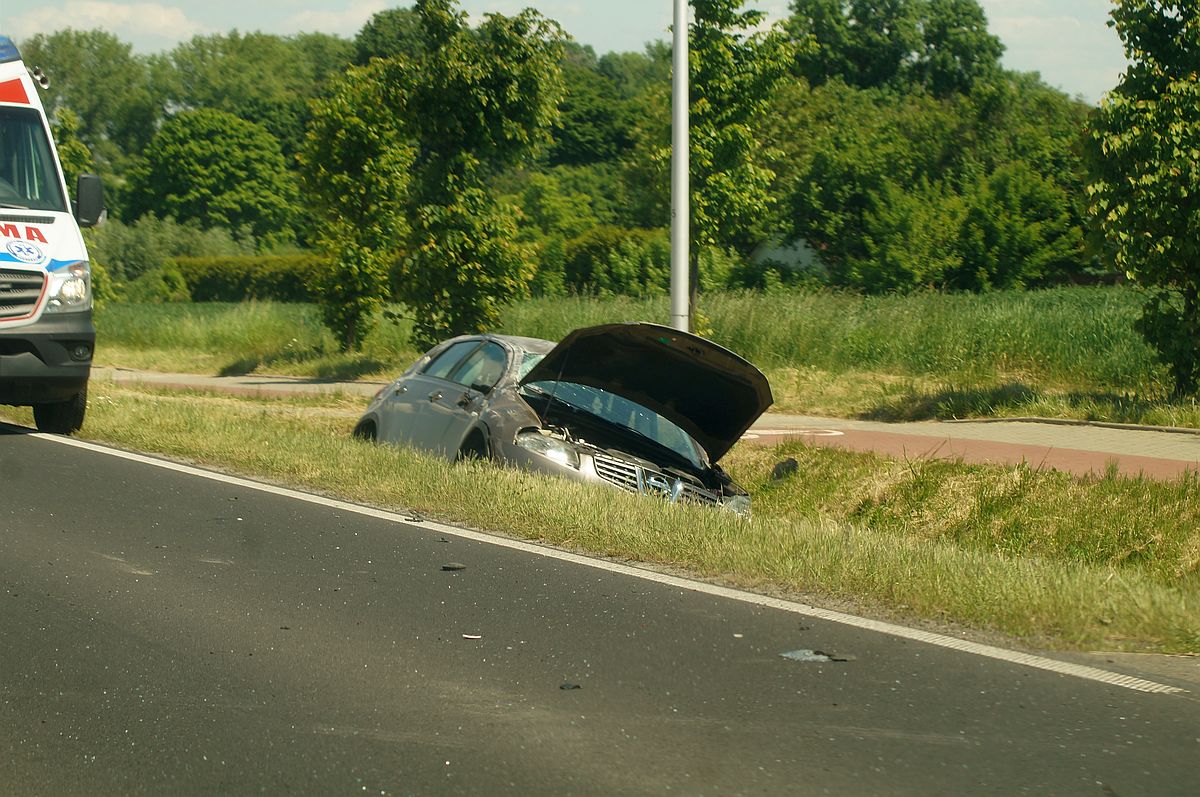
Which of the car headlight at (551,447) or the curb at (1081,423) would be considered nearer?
the car headlight at (551,447)

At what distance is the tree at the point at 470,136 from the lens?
23.8 meters

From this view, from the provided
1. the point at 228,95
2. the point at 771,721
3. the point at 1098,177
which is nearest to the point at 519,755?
the point at 771,721

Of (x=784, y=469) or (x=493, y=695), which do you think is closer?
(x=493, y=695)

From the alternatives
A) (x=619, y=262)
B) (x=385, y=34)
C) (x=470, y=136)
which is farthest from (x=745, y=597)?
(x=385, y=34)

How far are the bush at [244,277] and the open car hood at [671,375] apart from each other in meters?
51.1

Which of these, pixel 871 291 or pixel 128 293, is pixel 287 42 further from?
pixel 871 291

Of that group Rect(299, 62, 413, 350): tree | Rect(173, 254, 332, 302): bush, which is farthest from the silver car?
Rect(173, 254, 332, 302): bush

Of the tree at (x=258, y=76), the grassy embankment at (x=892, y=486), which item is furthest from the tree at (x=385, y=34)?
the grassy embankment at (x=892, y=486)

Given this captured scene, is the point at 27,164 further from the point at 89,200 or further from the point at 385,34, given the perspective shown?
the point at 385,34

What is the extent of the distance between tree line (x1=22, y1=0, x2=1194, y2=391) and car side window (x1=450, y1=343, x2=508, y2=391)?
26.7 ft

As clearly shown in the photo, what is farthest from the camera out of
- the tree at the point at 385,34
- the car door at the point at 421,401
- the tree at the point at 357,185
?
the tree at the point at 385,34

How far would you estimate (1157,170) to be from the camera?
15961 millimetres

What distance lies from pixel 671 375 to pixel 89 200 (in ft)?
20.5

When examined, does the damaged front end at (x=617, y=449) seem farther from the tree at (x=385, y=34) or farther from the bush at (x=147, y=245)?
the tree at (x=385, y=34)
